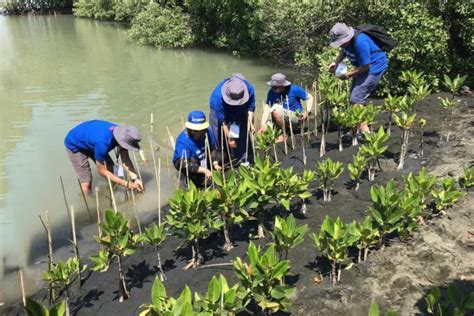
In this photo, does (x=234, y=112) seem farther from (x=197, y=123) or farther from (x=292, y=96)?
(x=292, y=96)

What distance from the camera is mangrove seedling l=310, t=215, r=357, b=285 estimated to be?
3.47 m

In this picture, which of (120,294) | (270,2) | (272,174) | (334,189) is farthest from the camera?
(270,2)

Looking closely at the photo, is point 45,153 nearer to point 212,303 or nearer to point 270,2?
point 212,303

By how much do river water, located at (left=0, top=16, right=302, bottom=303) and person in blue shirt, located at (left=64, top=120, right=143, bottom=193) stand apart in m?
0.71

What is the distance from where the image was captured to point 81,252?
5.52m

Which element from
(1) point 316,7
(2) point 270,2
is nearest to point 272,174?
(1) point 316,7

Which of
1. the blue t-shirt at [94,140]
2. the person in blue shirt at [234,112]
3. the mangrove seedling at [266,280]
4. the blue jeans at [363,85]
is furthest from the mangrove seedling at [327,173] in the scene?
the blue t-shirt at [94,140]

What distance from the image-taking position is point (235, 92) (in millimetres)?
5824

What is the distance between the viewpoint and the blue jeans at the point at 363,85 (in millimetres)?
6523

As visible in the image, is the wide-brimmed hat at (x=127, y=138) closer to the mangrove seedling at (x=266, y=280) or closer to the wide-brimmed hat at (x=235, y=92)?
the wide-brimmed hat at (x=235, y=92)

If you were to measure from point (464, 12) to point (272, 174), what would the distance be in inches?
275

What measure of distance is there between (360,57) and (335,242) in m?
3.82

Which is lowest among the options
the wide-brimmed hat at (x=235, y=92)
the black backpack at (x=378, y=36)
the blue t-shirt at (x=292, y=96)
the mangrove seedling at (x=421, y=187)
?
the mangrove seedling at (x=421, y=187)

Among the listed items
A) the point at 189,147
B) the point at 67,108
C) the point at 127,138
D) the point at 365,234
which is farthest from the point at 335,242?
the point at 67,108
